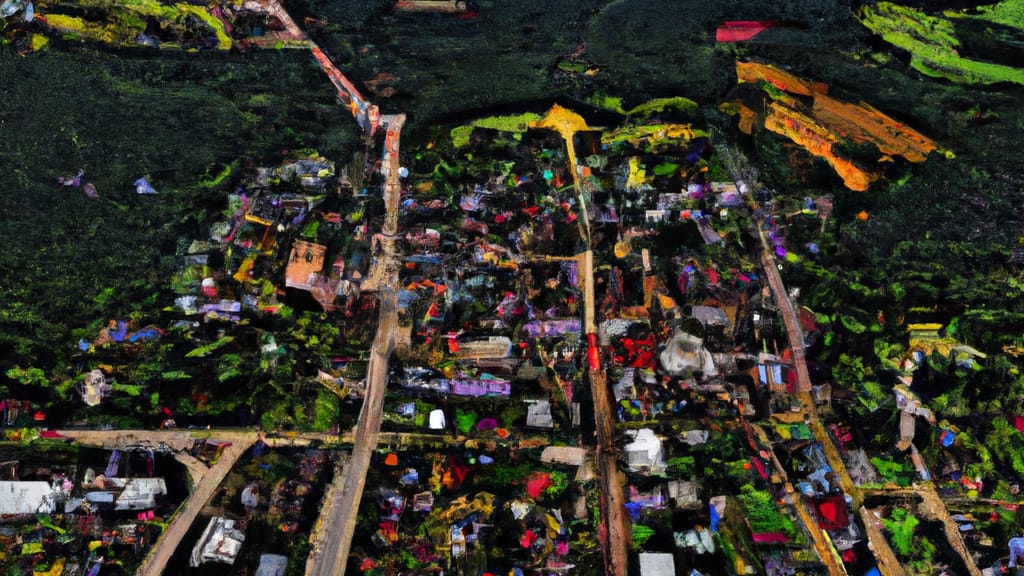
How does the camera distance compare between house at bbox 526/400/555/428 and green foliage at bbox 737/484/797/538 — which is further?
house at bbox 526/400/555/428

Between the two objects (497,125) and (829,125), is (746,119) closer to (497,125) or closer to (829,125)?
(829,125)

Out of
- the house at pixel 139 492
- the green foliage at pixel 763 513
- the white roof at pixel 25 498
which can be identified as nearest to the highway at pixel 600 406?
the green foliage at pixel 763 513

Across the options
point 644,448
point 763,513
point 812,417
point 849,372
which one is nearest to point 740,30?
point 849,372

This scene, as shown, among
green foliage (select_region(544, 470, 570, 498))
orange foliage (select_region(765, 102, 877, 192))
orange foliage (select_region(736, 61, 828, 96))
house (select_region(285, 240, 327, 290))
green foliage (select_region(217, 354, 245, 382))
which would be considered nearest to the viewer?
green foliage (select_region(544, 470, 570, 498))

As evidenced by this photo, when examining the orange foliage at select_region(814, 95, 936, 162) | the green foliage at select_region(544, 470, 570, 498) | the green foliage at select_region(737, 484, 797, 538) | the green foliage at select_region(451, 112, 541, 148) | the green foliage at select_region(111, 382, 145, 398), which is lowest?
the green foliage at select_region(737, 484, 797, 538)

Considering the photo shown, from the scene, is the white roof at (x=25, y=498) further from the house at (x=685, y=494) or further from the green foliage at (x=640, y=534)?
the house at (x=685, y=494)

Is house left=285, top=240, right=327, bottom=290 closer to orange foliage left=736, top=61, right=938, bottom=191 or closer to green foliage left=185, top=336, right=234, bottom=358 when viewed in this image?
green foliage left=185, top=336, right=234, bottom=358

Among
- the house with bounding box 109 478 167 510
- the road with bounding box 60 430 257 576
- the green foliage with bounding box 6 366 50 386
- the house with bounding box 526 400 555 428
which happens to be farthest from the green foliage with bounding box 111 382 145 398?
the house with bounding box 526 400 555 428
